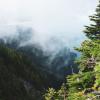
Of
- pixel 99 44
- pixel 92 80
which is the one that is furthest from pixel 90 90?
pixel 99 44

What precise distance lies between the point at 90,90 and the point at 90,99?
1.92 metres

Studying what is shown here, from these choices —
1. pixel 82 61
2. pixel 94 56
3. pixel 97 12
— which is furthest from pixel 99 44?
pixel 97 12

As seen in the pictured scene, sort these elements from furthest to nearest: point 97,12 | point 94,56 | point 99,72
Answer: point 97,12
point 94,56
point 99,72


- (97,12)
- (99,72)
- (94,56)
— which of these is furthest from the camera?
(97,12)

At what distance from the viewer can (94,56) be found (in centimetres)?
2280

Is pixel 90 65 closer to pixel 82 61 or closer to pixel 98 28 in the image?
pixel 82 61

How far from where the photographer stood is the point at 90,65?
24.4 m

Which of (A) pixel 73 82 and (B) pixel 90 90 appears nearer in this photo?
(B) pixel 90 90

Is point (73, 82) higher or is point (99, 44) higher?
point (99, 44)

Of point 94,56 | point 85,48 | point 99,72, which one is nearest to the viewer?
point 99,72

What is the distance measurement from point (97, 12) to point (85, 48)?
9.63 ft

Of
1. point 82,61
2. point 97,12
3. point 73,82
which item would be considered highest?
point 97,12

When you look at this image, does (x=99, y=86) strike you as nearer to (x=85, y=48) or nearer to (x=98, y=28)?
(x=85, y=48)

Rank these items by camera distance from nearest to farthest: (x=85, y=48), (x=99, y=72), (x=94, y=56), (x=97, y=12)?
(x=99, y=72)
(x=94, y=56)
(x=85, y=48)
(x=97, y=12)
